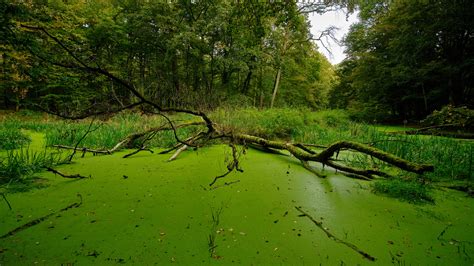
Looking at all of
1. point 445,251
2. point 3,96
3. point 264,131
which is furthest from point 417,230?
point 3,96

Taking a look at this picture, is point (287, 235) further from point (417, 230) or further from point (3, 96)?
point (3, 96)

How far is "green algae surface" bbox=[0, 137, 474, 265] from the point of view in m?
1.08

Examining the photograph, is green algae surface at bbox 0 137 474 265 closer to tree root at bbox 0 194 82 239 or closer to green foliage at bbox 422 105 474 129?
tree root at bbox 0 194 82 239

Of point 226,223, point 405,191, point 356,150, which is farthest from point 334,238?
point 356,150

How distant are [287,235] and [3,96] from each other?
50.8ft

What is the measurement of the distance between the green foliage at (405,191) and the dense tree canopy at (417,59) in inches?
285

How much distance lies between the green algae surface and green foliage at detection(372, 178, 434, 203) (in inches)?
3.6

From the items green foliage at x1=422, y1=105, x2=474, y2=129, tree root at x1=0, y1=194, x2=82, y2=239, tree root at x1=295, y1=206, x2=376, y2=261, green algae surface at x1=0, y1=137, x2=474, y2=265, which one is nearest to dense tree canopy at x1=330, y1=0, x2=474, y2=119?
green foliage at x1=422, y1=105, x2=474, y2=129

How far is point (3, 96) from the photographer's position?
37.6 feet

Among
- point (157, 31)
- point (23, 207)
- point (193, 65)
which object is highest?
point (157, 31)

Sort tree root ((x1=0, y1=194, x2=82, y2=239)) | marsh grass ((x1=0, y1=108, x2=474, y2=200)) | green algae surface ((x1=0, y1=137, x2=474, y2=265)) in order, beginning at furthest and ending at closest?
marsh grass ((x1=0, y1=108, x2=474, y2=200))
tree root ((x1=0, y1=194, x2=82, y2=239))
green algae surface ((x1=0, y1=137, x2=474, y2=265))

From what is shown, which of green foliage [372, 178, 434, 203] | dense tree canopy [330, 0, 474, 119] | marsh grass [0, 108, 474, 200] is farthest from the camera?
dense tree canopy [330, 0, 474, 119]

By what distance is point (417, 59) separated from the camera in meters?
9.45

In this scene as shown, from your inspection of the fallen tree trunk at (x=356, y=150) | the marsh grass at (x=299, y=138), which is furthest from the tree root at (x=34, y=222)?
the fallen tree trunk at (x=356, y=150)
